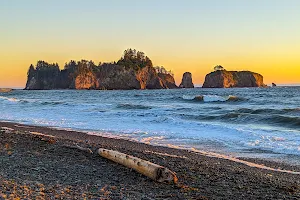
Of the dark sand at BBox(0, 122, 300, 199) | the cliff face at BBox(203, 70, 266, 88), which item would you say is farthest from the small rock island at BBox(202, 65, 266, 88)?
the dark sand at BBox(0, 122, 300, 199)

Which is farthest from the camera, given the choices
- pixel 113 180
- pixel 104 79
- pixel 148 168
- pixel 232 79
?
pixel 232 79

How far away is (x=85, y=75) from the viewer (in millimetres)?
161875

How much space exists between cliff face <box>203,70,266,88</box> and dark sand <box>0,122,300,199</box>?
5685 inches

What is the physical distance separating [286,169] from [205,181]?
303cm

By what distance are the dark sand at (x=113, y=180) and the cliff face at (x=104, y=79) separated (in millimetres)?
137643

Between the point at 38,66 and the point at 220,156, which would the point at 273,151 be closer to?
the point at 220,156

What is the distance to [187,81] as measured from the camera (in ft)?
522

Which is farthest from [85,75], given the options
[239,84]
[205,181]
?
[205,181]

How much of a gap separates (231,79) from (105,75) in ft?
183

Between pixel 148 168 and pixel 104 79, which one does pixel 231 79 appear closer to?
pixel 104 79

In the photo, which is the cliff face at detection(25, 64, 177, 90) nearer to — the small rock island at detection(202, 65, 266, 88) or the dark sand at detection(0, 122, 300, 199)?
the small rock island at detection(202, 65, 266, 88)

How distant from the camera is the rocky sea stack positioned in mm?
150500

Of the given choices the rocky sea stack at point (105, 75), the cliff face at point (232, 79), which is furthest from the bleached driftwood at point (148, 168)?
the cliff face at point (232, 79)

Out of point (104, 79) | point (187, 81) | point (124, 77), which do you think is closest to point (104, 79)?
point (104, 79)
